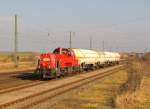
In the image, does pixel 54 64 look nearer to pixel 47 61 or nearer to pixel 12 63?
pixel 47 61

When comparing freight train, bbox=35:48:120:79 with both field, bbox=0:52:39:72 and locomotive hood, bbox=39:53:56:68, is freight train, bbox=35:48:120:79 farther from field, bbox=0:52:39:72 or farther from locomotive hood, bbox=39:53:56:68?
field, bbox=0:52:39:72

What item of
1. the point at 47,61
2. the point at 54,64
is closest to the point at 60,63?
the point at 54,64

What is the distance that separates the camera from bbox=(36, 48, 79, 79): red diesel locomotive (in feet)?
109

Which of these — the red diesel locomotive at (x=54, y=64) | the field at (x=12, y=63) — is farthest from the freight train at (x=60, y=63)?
the field at (x=12, y=63)

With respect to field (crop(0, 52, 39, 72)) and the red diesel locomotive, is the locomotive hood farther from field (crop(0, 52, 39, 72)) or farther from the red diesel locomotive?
field (crop(0, 52, 39, 72))

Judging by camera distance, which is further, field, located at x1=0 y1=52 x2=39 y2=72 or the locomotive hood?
field, located at x1=0 y1=52 x2=39 y2=72

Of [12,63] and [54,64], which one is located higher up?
[54,64]

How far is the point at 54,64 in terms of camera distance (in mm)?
33812

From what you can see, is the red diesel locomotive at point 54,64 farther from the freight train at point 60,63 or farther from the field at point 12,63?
the field at point 12,63

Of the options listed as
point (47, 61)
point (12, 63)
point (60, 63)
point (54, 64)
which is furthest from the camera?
point (12, 63)

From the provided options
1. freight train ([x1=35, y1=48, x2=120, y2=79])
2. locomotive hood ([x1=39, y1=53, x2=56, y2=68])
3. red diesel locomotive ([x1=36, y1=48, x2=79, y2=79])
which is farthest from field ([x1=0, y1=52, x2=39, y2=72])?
locomotive hood ([x1=39, y1=53, x2=56, y2=68])

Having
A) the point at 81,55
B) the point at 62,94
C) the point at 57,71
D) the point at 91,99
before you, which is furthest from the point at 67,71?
the point at 91,99

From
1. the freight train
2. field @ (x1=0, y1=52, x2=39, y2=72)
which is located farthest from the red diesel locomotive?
field @ (x1=0, y1=52, x2=39, y2=72)

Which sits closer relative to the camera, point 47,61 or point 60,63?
point 47,61
